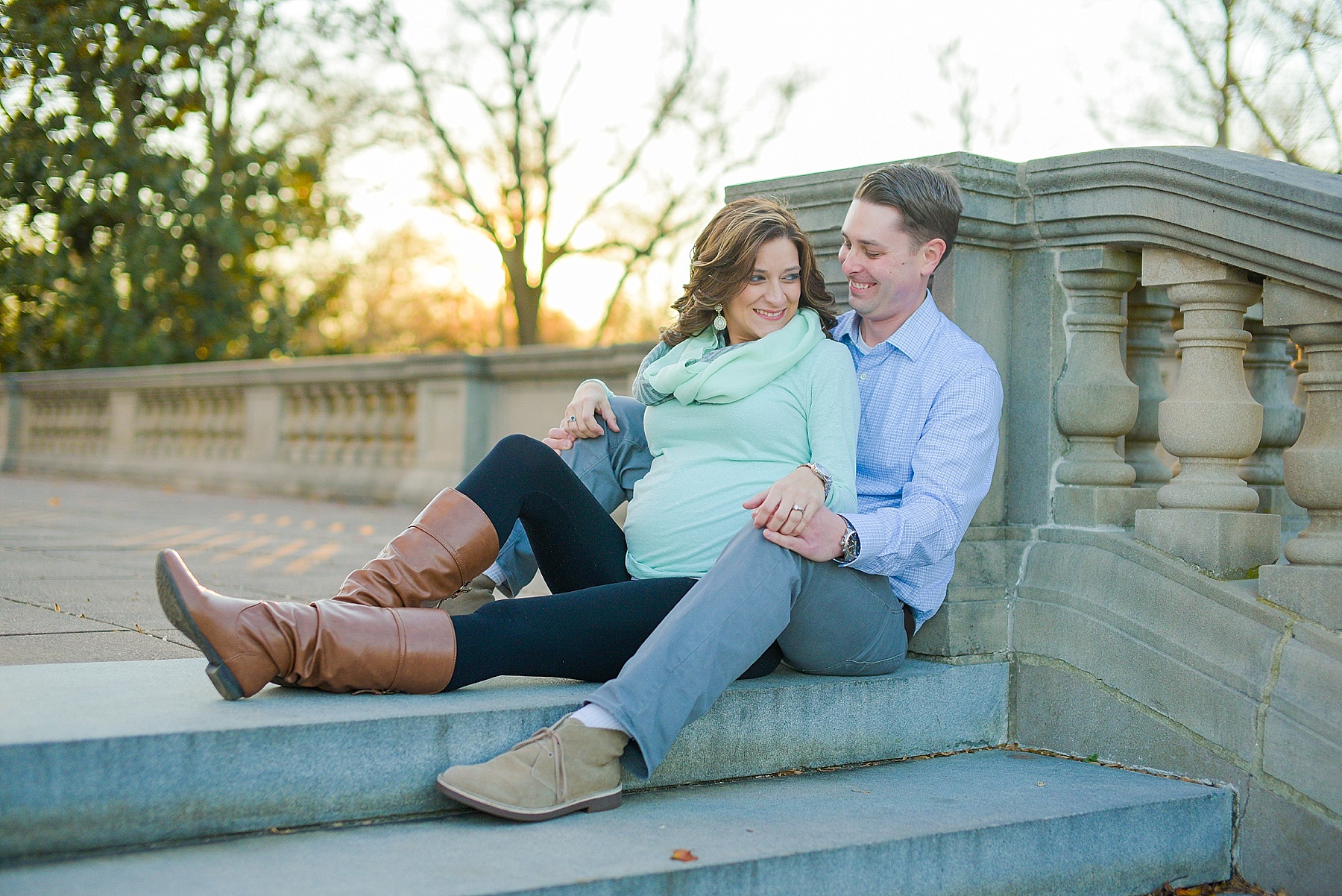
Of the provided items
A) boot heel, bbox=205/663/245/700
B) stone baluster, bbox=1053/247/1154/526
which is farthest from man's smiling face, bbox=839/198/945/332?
boot heel, bbox=205/663/245/700

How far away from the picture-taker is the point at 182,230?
19094 mm

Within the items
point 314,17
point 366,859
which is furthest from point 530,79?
point 366,859

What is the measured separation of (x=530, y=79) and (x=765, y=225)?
21.8m

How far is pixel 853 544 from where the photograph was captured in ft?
9.12

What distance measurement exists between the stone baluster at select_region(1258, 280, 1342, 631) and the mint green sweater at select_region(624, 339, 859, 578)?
3.34 ft

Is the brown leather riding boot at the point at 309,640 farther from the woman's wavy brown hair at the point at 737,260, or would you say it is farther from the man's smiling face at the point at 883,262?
the man's smiling face at the point at 883,262

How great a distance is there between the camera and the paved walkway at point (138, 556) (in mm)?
3523

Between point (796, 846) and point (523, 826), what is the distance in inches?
20.8

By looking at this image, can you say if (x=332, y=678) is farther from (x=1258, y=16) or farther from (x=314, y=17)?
(x=314, y=17)

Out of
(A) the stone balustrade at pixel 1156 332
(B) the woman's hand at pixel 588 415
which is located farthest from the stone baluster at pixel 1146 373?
(B) the woman's hand at pixel 588 415

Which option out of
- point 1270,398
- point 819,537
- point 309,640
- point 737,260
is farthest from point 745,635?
point 1270,398

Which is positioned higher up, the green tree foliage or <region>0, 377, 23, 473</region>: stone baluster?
the green tree foliage

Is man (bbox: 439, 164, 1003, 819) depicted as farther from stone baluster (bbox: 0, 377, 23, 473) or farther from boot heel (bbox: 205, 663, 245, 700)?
stone baluster (bbox: 0, 377, 23, 473)

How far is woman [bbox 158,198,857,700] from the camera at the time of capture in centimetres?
252
